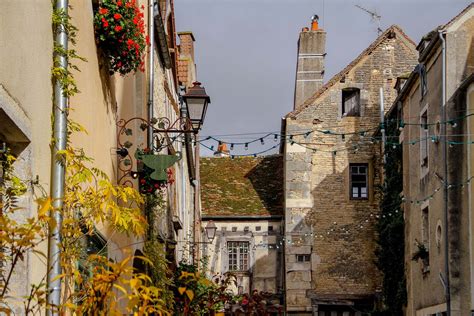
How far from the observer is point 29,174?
5.89 metres

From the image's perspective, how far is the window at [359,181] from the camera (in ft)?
106

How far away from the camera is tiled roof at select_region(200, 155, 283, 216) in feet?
113

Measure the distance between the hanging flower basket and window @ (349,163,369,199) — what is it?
2341 centimetres

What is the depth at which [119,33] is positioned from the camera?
8914 millimetres

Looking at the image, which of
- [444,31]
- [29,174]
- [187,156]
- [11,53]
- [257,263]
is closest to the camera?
[11,53]

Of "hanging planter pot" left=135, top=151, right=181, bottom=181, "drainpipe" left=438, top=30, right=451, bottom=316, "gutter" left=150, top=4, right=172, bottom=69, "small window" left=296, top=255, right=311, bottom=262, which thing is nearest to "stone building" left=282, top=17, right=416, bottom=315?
"small window" left=296, top=255, right=311, bottom=262

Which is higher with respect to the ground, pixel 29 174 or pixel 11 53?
pixel 11 53

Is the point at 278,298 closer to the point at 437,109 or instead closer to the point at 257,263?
the point at 257,263

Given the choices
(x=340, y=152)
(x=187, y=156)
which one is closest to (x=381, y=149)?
(x=340, y=152)

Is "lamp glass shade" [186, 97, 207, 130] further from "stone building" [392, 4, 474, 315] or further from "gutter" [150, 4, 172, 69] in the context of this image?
"stone building" [392, 4, 474, 315]

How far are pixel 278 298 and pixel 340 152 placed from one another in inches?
215

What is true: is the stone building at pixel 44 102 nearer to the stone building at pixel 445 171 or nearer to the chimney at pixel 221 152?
the stone building at pixel 445 171

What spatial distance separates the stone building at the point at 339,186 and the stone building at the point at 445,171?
268 inches

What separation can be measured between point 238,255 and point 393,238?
7.48 metres
